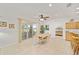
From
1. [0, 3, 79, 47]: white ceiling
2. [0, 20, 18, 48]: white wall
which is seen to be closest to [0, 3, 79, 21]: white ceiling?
[0, 3, 79, 47]: white ceiling

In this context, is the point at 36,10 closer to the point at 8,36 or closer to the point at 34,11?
the point at 34,11

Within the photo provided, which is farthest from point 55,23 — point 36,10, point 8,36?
point 8,36

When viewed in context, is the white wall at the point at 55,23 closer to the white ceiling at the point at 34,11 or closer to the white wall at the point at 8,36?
the white ceiling at the point at 34,11

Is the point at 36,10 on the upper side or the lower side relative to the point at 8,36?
upper

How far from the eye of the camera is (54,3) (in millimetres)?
2328

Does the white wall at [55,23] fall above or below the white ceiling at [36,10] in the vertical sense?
below

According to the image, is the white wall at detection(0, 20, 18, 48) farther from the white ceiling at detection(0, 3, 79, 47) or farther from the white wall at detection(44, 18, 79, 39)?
the white wall at detection(44, 18, 79, 39)

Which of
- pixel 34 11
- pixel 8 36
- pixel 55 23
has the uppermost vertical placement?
pixel 34 11

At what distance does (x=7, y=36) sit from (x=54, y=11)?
105 cm

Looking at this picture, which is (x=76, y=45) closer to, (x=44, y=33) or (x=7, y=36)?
(x=44, y=33)

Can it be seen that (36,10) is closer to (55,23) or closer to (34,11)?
(34,11)

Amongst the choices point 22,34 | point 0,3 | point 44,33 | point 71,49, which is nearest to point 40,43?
point 44,33

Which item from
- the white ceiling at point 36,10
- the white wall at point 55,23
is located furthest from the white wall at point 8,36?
the white wall at point 55,23

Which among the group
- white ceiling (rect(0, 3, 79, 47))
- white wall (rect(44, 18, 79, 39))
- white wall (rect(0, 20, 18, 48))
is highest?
white ceiling (rect(0, 3, 79, 47))
